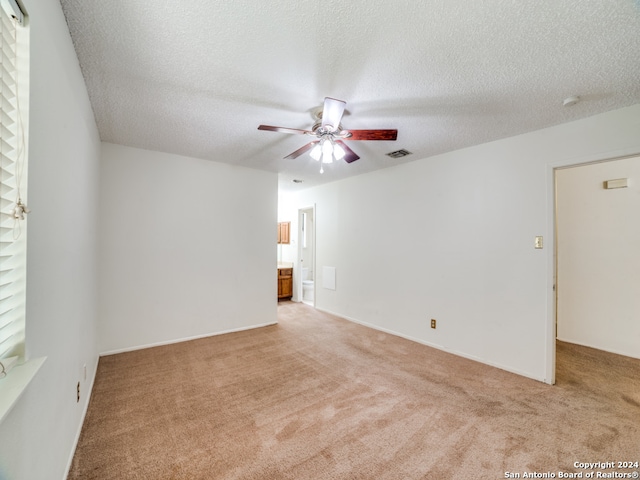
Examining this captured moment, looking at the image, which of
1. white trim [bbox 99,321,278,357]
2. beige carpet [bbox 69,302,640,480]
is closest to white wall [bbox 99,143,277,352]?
white trim [bbox 99,321,278,357]

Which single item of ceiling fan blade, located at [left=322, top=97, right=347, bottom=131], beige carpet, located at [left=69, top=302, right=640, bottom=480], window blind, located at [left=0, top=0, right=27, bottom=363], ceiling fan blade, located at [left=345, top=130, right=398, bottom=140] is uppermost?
ceiling fan blade, located at [left=322, top=97, right=347, bottom=131]

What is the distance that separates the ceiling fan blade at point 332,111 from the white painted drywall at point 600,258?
11.2 ft

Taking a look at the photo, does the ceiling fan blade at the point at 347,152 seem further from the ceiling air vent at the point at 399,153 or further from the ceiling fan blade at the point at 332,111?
the ceiling air vent at the point at 399,153

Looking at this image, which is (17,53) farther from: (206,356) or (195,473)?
(206,356)

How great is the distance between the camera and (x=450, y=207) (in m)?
3.28

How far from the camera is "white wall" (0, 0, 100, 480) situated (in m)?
1.00

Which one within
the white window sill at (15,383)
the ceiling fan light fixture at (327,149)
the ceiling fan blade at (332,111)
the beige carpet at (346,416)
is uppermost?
the ceiling fan blade at (332,111)

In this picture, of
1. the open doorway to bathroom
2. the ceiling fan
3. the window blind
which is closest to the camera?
the window blind

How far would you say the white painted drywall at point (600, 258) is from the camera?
10.3 ft

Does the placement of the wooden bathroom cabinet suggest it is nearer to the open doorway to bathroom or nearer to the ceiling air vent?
the open doorway to bathroom

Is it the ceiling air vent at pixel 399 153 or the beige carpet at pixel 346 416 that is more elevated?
the ceiling air vent at pixel 399 153

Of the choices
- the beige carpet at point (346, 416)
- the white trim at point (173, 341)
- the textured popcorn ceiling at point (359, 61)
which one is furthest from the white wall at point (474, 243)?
the white trim at point (173, 341)

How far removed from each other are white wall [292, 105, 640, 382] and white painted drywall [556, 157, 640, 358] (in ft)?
4.65

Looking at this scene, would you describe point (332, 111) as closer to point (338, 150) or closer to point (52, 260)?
point (338, 150)
